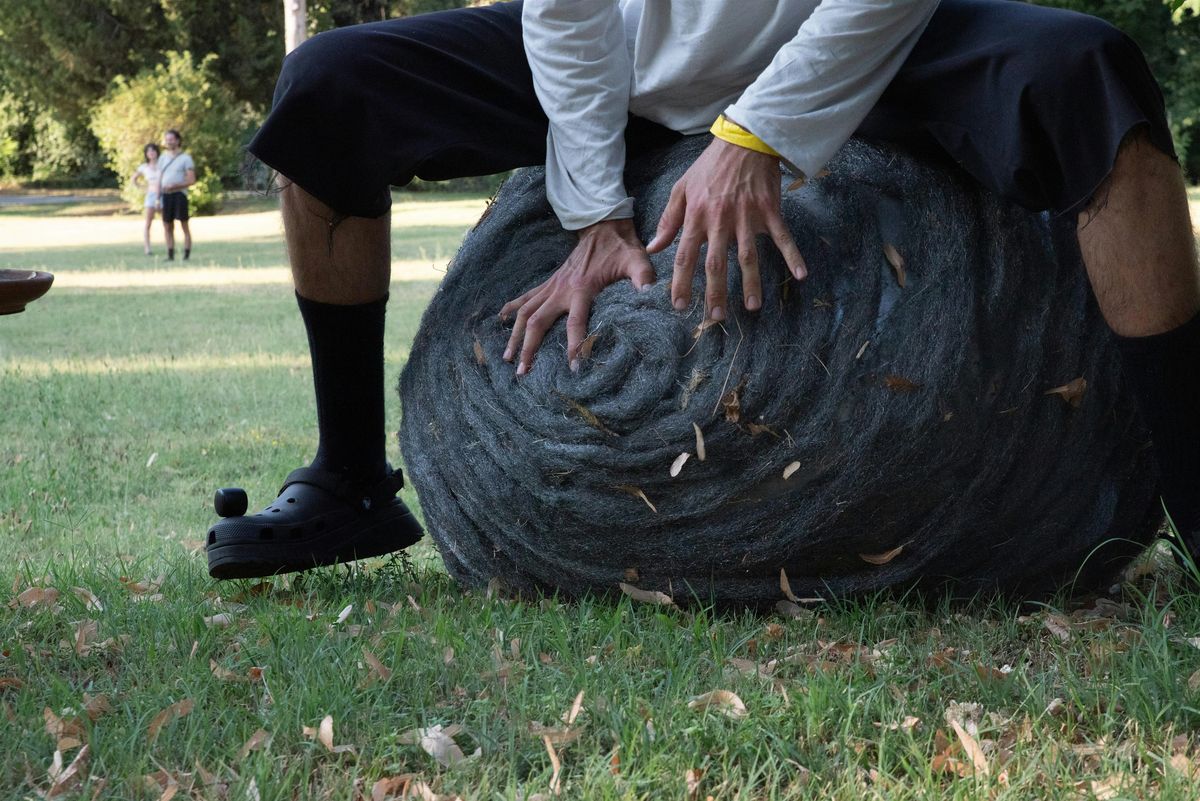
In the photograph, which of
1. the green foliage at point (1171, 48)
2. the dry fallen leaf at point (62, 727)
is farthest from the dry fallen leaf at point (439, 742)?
the green foliage at point (1171, 48)

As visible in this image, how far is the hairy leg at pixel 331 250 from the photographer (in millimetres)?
2898

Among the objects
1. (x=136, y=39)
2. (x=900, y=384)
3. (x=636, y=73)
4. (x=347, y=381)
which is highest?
(x=136, y=39)

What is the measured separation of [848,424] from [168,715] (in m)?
1.26

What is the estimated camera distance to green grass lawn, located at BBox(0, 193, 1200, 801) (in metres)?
1.91

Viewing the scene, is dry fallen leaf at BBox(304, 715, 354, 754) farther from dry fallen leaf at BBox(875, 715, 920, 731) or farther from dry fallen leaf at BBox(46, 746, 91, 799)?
dry fallen leaf at BBox(875, 715, 920, 731)

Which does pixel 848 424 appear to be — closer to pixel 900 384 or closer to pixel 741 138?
pixel 900 384

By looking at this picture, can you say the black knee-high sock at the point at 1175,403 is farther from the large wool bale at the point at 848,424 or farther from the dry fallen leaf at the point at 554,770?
the dry fallen leaf at the point at 554,770

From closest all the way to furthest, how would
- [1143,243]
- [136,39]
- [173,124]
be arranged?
[1143,243] → [173,124] → [136,39]

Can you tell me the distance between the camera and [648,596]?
8.71 ft

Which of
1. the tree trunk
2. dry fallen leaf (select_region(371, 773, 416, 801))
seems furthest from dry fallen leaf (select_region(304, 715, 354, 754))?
the tree trunk

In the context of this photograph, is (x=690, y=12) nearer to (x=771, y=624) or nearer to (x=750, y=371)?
(x=750, y=371)

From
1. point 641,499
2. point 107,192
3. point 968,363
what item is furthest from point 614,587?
A: point 107,192

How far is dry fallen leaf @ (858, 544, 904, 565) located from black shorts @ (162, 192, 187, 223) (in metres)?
15.6

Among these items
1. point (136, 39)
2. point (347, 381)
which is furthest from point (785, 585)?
point (136, 39)
